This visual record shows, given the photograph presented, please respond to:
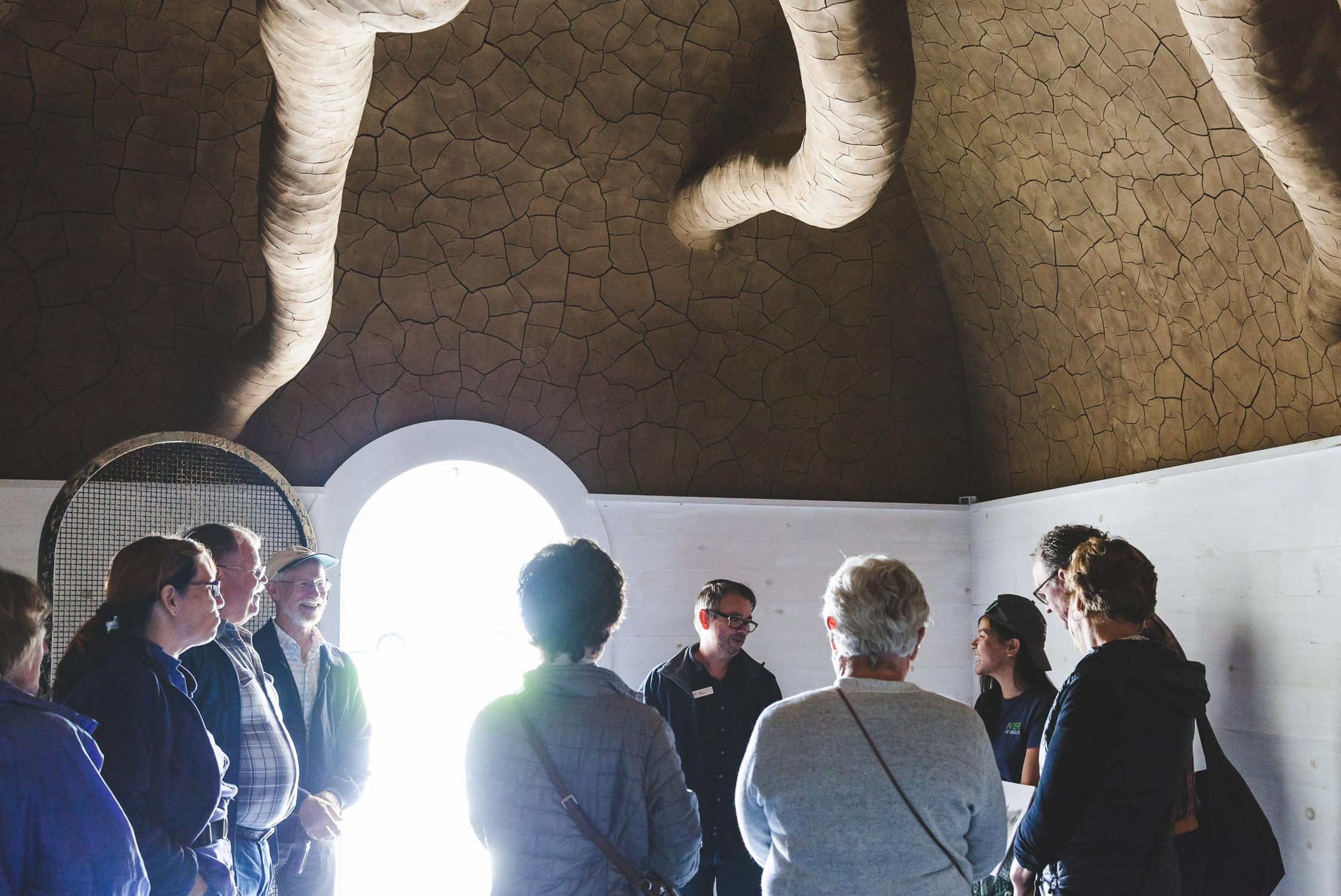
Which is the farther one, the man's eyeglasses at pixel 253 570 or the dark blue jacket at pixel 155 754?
the man's eyeglasses at pixel 253 570

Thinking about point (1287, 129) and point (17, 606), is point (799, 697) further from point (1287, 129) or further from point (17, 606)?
point (1287, 129)

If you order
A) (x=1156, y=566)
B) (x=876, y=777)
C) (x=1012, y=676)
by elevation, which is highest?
(x=1156, y=566)

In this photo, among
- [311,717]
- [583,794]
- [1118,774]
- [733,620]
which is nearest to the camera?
[583,794]

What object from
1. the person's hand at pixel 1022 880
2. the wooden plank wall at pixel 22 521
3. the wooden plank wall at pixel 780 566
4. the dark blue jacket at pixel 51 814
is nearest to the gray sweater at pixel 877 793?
the person's hand at pixel 1022 880

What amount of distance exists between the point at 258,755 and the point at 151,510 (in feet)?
3.67

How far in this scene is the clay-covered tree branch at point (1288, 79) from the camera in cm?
221

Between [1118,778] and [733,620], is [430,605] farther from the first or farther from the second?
[1118,778]

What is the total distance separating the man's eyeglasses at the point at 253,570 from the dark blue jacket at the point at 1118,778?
6.25 ft

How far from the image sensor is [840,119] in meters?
2.79

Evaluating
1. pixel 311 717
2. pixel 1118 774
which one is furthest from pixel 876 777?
pixel 311 717

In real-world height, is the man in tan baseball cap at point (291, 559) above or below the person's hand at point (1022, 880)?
above

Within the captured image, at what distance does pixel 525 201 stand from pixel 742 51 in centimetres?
107

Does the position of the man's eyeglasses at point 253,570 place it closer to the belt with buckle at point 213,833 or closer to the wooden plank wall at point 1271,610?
the belt with buckle at point 213,833

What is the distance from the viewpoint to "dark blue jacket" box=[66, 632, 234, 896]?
76.4 inches
